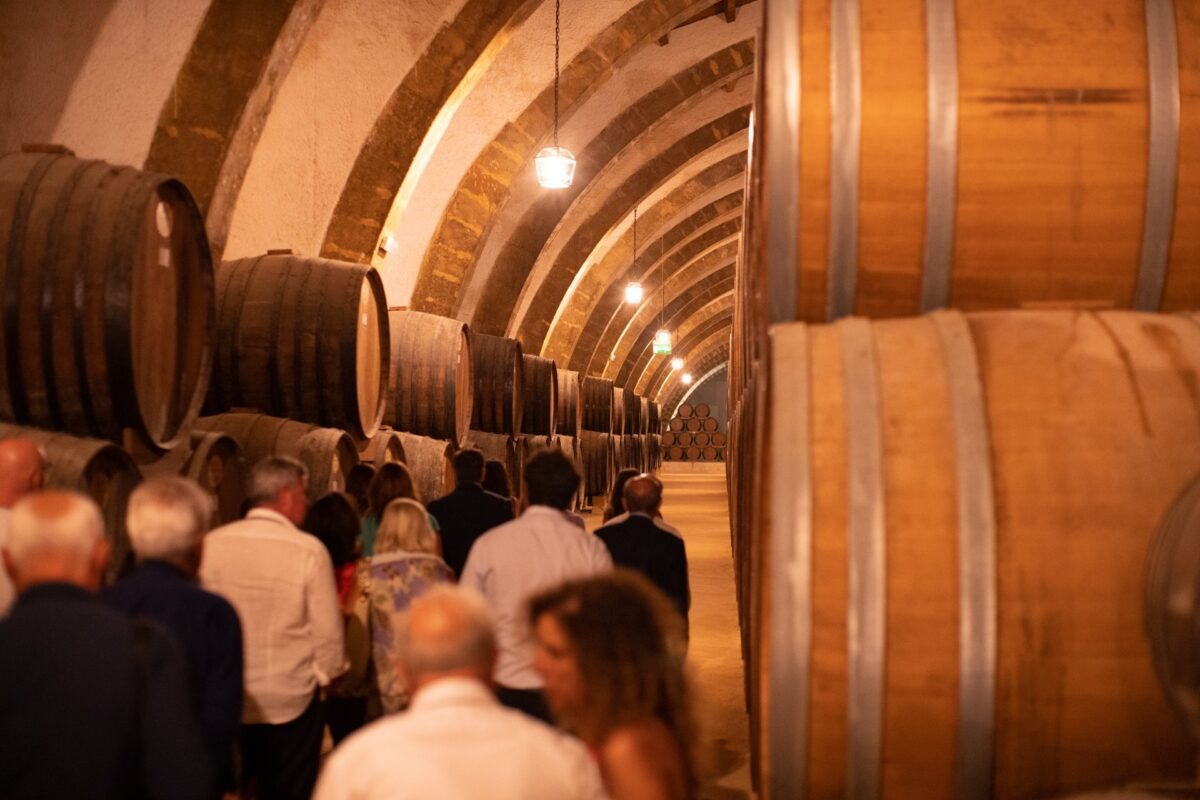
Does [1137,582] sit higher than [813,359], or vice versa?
[813,359]

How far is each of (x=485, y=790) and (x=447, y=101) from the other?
9.05 m

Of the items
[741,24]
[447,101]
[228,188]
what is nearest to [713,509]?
[741,24]

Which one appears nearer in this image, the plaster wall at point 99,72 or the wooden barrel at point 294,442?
the wooden barrel at point 294,442

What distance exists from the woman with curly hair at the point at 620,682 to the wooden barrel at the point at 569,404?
568 inches

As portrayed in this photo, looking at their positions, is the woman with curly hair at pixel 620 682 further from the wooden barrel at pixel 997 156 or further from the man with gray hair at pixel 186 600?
the wooden barrel at pixel 997 156

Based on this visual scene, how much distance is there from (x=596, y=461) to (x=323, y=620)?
16.2 metres

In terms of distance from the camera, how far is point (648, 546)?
15.7 ft

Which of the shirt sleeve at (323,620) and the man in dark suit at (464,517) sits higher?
the man in dark suit at (464,517)

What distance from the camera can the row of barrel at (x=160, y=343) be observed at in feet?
13.3

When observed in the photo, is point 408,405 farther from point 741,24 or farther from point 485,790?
point 741,24

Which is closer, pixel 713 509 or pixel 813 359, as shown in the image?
pixel 813 359

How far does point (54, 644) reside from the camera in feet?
6.77

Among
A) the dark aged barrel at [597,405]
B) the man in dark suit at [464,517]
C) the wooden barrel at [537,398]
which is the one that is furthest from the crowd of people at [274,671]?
the dark aged barrel at [597,405]

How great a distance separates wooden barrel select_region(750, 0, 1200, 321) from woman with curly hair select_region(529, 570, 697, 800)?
1179 mm
